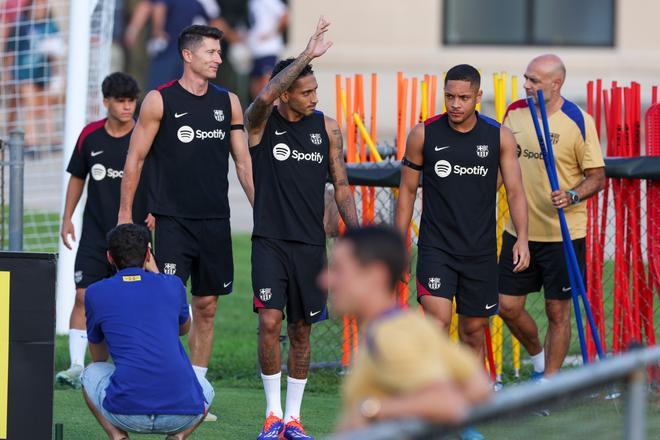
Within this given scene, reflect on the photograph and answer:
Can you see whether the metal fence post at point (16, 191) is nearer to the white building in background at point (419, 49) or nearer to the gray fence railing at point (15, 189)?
the gray fence railing at point (15, 189)

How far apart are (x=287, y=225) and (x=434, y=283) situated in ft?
2.80

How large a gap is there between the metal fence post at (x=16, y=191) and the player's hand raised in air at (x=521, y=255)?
3167 mm

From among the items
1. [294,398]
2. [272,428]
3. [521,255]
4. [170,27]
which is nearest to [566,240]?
[521,255]

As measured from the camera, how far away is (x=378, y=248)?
3.79 meters

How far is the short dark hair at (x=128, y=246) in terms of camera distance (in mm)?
6078

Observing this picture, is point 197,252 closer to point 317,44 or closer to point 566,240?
point 317,44

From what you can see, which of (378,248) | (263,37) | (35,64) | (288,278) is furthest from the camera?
(263,37)

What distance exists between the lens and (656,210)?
8.24 meters

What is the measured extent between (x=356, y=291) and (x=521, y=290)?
181 inches

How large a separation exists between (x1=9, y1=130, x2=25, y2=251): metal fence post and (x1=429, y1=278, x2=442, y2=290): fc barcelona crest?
277 cm

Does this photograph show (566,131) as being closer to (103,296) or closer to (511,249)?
(511,249)

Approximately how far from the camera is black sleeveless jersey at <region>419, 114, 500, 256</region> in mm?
7230

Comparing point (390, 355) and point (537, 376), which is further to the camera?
point (537, 376)

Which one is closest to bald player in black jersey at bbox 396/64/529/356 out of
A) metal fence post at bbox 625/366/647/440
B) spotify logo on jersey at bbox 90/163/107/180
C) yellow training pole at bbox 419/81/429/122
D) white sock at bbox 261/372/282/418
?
white sock at bbox 261/372/282/418
